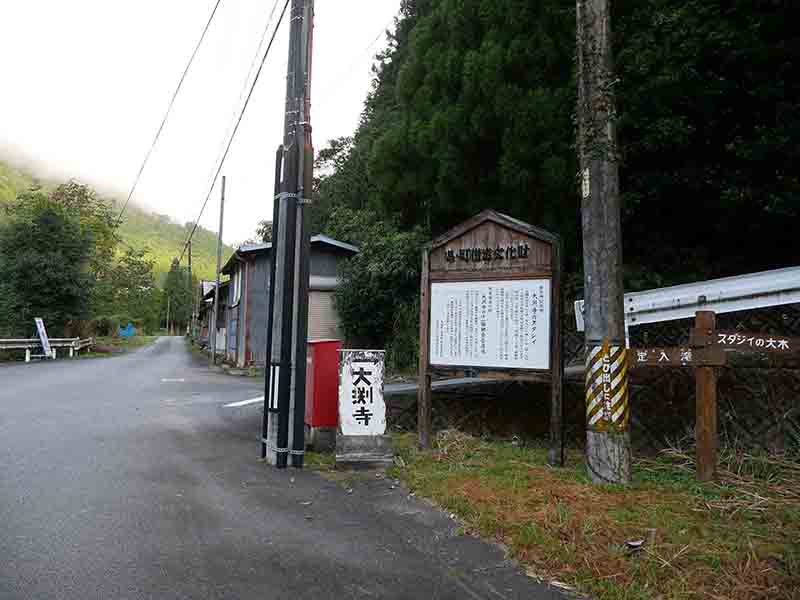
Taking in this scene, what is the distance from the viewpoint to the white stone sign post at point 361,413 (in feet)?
22.7

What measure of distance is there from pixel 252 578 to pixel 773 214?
732 cm

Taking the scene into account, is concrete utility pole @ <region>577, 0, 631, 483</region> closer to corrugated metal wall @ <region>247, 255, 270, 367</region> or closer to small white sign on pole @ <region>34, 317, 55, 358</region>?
corrugated metal wall @ <region>247, 255, 270, 367</region>

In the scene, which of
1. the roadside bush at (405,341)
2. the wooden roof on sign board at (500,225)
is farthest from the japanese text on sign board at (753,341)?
the roadside bush at (405,341)

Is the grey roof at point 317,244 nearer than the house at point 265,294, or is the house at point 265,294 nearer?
the grey roof at point 317,244

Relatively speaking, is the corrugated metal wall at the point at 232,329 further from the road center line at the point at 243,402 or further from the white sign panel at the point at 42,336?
the road center line at the point at 243,402

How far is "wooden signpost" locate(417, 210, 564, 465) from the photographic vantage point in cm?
688

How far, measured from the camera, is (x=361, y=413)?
22.8 ft

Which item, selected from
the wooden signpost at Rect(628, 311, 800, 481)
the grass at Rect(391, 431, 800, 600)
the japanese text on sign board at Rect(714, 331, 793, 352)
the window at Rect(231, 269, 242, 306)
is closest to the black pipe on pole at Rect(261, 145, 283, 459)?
the grass at Rect(391, 431, 800, 600)

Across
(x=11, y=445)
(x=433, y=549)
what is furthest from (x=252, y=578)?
(x=11, y=445)

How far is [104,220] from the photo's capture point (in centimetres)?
4019

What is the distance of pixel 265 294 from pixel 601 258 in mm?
20523

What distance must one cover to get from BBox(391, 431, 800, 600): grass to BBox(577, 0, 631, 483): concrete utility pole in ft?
1.33

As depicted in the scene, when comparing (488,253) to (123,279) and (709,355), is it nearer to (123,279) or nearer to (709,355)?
(709,355)

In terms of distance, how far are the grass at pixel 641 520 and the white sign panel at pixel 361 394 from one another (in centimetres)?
62
